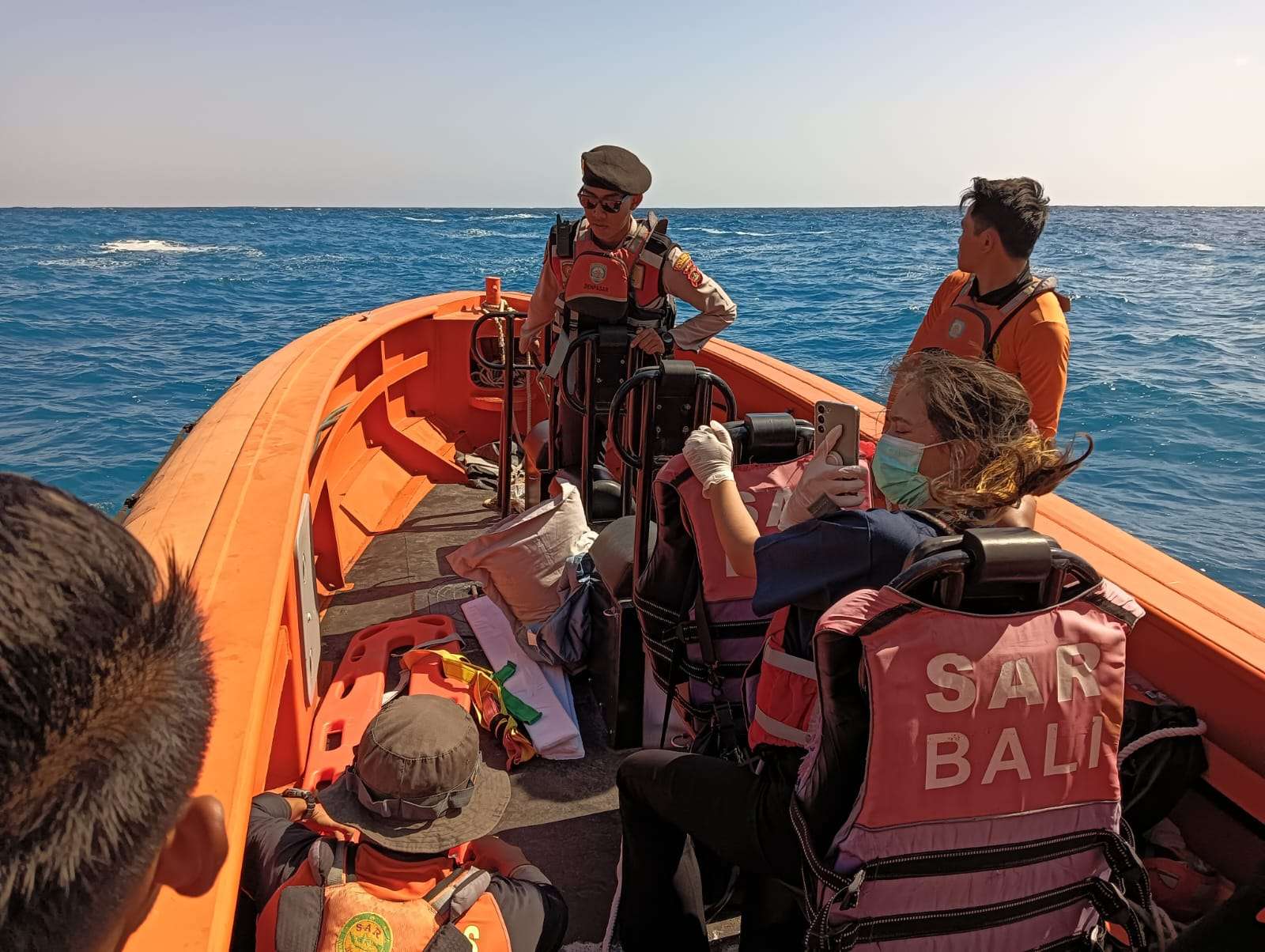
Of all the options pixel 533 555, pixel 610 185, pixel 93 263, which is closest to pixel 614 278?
pixel 610 185

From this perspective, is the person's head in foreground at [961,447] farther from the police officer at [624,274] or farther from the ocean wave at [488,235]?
the ocean wave at [488,235]

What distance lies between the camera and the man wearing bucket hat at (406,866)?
1.37 metres

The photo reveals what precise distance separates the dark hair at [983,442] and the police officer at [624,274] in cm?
188

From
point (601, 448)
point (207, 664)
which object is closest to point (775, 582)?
point (207, 664)

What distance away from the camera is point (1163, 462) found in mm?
10008

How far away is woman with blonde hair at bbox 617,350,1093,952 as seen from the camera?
1.43 m

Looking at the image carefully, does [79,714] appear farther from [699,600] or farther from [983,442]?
[699,600]

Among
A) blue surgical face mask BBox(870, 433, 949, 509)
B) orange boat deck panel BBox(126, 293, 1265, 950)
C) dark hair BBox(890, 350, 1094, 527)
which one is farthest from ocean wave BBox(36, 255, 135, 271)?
dark hair BBox(890, 350, 1094, 527)

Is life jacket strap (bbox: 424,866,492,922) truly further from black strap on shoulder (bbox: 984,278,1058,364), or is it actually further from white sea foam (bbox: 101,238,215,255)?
white sea foam (bbox: 101,238,215,255)

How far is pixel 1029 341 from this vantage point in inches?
103

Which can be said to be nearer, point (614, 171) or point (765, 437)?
point (765, 437)

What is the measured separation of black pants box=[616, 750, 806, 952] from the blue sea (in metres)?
1.04

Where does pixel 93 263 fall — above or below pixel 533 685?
below

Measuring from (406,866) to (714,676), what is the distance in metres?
0.85
